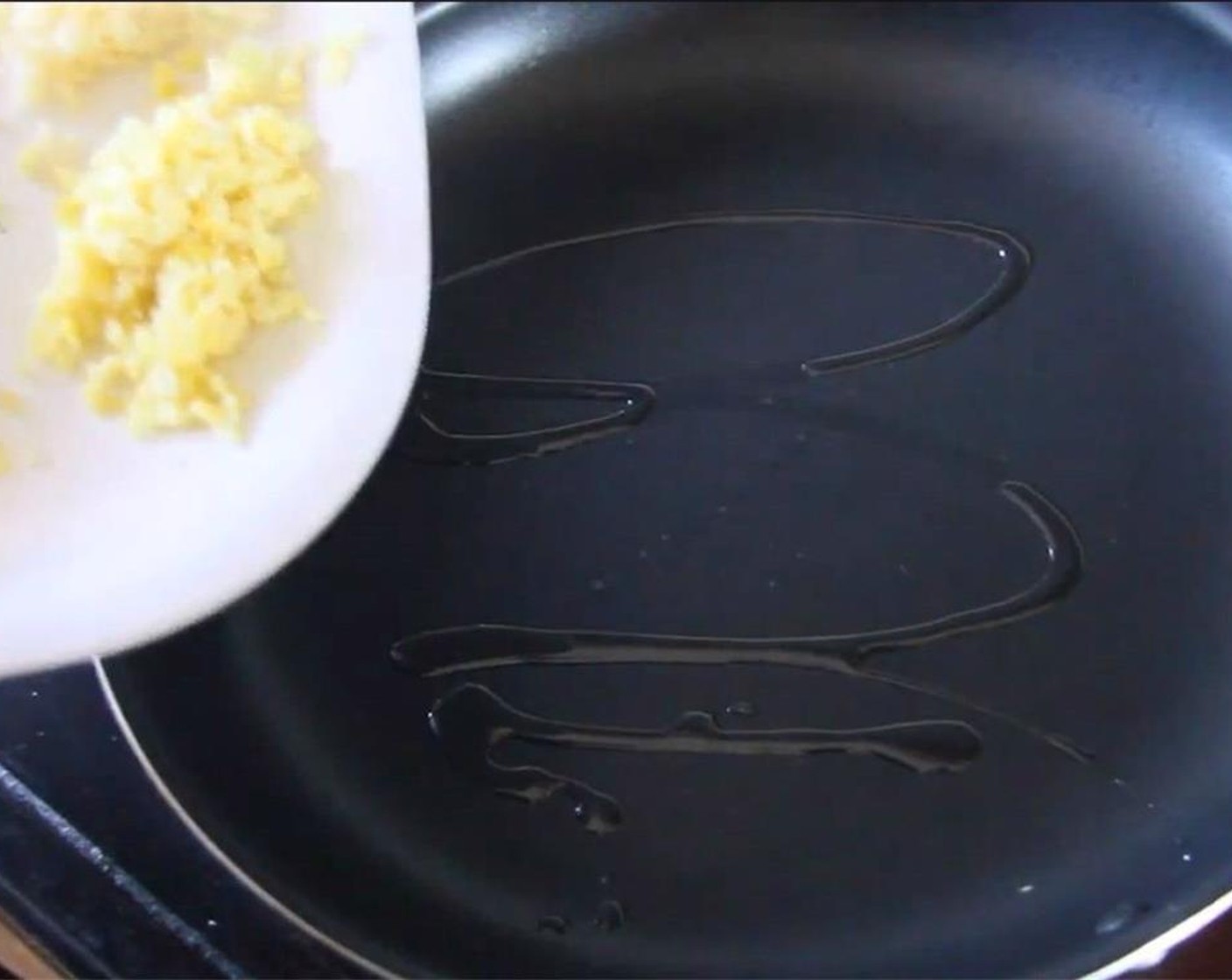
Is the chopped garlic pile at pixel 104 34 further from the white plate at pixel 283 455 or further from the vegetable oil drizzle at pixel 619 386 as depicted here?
the vegetable oil drizzle at pixel 619 386

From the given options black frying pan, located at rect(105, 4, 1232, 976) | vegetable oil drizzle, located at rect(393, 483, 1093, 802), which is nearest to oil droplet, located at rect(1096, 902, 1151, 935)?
black frying pan, located at rect(105, 4, 1232, 976)

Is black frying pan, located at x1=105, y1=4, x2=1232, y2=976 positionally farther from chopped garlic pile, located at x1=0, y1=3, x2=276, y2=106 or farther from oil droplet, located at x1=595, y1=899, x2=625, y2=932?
chopped garlic pile, located at x1=0, y1=3, x2=276, y2=106

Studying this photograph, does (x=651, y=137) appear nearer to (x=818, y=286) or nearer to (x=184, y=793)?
(x=818, y=286)

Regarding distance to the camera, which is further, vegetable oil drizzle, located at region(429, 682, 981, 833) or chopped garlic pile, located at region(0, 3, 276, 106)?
vegetable oil drizzle, located at region(429, 682, 981, 833)

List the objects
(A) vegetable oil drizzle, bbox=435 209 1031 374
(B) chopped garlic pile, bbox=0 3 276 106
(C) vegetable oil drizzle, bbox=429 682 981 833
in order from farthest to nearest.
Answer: (A) vegetable oil drizzle, bbox=435 209 1031 374
(C) vegetable oil drizzle, bbox=429 682 981 833
(B) chopped garlic pile, bbox=0 3 276 106

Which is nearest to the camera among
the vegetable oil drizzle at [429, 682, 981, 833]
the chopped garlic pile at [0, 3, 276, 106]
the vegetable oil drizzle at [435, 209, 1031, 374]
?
the chopped garlic pile at [0, 3, 276, 106]

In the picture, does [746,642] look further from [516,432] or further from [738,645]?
[516,432]

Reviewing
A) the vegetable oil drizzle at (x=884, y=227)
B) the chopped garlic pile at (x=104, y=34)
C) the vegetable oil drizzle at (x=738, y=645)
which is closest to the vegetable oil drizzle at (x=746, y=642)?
the vegetable oil drizzle at (x=738, y=645)
